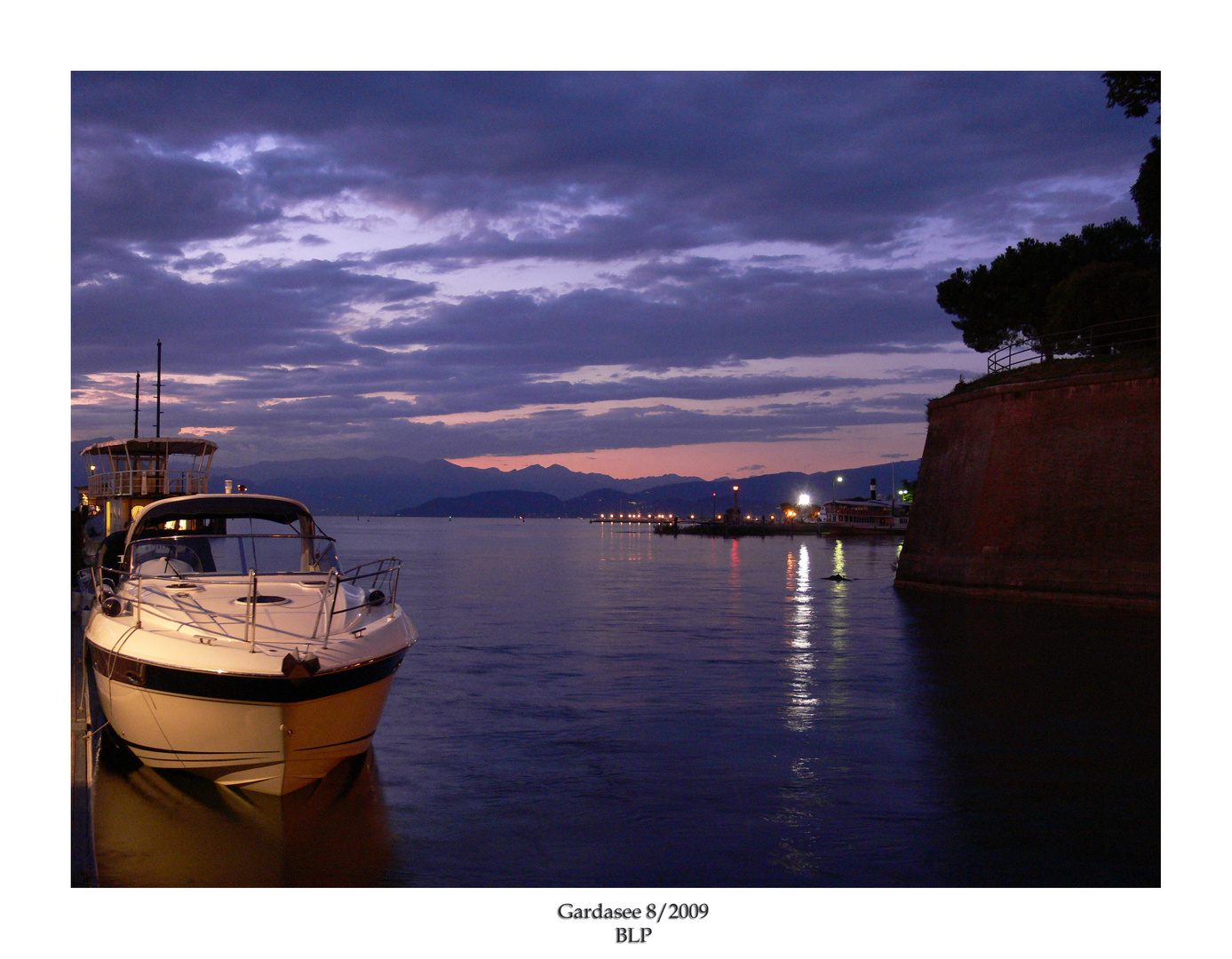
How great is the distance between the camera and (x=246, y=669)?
23.8 ft

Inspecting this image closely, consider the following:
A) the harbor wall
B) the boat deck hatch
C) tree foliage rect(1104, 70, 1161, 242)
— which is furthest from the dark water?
tree foliage rect(1104, 70, 1161, 242)

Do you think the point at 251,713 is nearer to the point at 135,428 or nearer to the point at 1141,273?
the point at 1141,273

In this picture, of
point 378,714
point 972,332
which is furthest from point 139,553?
point 972,332

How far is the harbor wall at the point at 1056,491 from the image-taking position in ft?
67.5

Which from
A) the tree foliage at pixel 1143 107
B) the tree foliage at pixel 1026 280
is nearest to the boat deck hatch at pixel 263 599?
the tree foliage at pixel 1143 107

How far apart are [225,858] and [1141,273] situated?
27.7 m

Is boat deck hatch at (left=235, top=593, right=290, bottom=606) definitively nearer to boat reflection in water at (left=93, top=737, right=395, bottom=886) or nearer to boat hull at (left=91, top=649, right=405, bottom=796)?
boat hull at (left=91, top=649, right=405, bottom=796)

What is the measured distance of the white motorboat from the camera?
736cm

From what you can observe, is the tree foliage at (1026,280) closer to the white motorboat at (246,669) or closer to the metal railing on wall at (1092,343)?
the metal railing on wall at (1092,343)

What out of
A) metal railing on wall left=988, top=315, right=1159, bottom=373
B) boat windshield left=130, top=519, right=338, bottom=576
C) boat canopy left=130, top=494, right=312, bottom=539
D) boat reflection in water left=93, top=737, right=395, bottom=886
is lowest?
boat reflection in water left=93, top=737, right=395, bottom=886

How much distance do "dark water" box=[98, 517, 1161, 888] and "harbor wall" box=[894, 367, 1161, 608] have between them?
2.93m

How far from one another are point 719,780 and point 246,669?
4.17 m

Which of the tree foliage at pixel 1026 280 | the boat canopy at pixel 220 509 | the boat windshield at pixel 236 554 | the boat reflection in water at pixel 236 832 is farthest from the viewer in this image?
the tree foliage at pixel 1026 280

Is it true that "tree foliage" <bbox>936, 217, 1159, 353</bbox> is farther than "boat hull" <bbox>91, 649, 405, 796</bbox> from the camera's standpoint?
Yes
